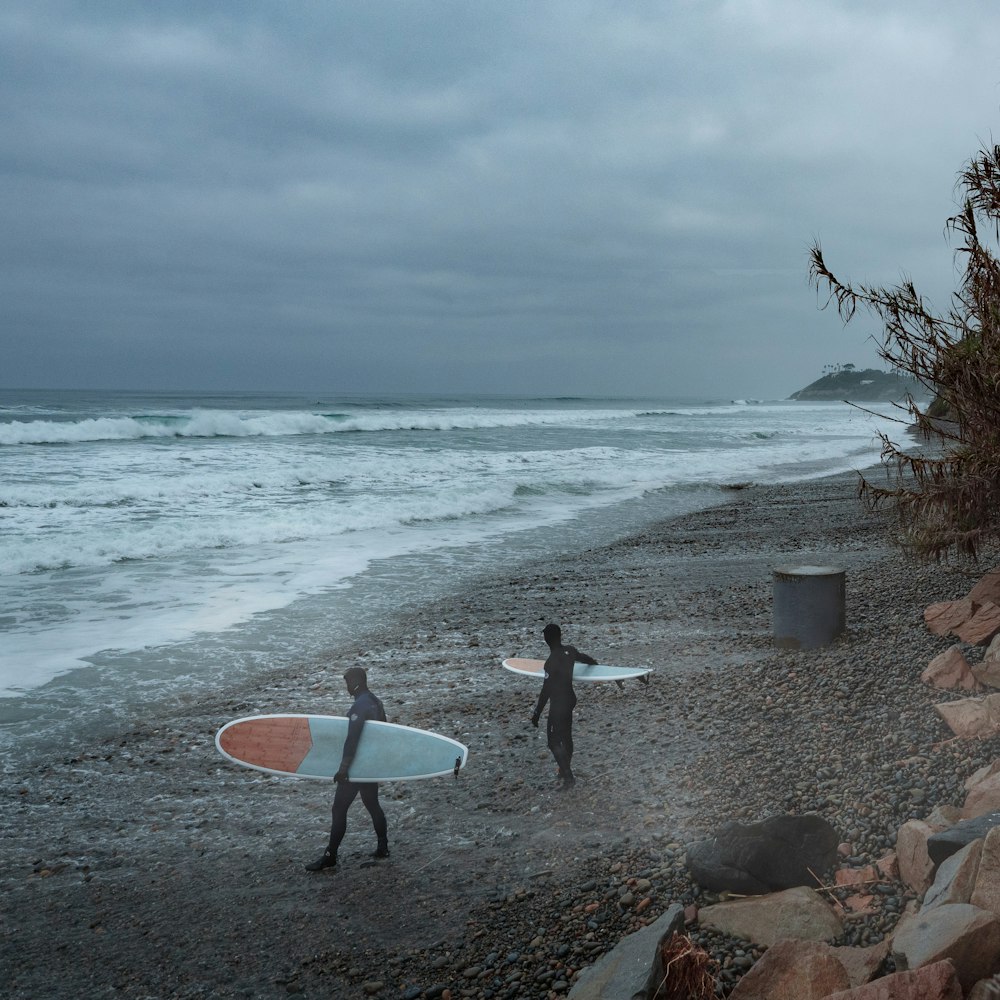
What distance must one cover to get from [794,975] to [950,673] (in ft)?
12.3

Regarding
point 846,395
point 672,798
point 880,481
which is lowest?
point 672,798

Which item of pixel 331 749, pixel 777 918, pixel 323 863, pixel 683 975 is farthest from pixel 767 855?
pixel 331 749

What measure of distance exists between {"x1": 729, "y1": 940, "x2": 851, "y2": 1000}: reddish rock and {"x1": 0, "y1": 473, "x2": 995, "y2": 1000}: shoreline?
448mm

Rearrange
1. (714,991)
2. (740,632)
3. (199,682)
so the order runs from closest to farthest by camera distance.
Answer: (714,991), (199,682), (740,632)

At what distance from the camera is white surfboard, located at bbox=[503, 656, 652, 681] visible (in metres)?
6.57

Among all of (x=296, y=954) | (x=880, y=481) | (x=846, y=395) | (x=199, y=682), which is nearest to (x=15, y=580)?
Result: (x=199, y=682)

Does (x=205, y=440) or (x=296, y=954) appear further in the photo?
(x=205, y=440)

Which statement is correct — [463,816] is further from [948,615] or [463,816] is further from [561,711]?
[948,615]

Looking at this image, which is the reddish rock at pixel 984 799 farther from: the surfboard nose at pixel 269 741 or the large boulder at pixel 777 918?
the surfboard nose at pixel 269 741

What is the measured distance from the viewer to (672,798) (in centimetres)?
536

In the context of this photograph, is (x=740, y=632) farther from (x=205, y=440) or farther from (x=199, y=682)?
(x=205, y=440)

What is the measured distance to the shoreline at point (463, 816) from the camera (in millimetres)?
4141

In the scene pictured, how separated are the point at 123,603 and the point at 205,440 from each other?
3663 cm

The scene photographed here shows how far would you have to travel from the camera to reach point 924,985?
2553mm
